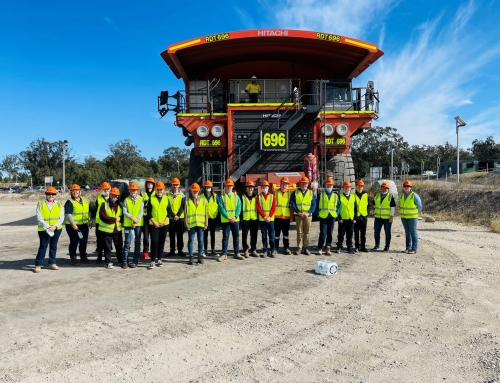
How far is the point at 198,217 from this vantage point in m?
7.39

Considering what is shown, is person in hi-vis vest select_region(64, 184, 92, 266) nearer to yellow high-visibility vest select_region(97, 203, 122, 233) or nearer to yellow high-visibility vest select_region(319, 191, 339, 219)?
yellow high-visibility vest select_region(97, 203, 122, 233)

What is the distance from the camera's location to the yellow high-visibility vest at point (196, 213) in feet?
24.2

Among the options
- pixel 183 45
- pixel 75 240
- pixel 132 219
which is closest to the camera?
pixel 132 219

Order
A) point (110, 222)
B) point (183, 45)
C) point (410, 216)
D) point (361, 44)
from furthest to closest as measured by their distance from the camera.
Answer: point (361, 44)
point (183, 45)
point (410, 216)
point (110, 222)

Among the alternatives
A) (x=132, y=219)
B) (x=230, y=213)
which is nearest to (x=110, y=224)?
(x=132, y=219)

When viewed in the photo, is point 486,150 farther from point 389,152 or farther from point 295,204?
point 295,204

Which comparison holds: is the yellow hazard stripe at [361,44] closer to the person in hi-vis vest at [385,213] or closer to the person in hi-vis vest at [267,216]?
the person in hi-vis vest at [385,213]

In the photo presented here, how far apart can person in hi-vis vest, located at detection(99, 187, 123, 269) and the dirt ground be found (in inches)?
17.8

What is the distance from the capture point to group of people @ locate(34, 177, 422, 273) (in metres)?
7.12

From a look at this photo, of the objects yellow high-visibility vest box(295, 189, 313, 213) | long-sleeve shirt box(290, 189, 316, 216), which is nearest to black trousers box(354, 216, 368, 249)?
long-sleeve shirt box(290, 189, 316, 216)

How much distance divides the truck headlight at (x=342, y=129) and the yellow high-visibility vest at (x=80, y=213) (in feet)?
21.4

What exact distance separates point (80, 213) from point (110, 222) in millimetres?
844

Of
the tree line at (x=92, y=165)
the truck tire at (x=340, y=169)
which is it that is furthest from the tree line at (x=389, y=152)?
the truck tire at (x=340, y=169)

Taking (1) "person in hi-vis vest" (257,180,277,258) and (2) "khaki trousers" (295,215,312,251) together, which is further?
(2) "khaki trousers" (295,215,312,251)
